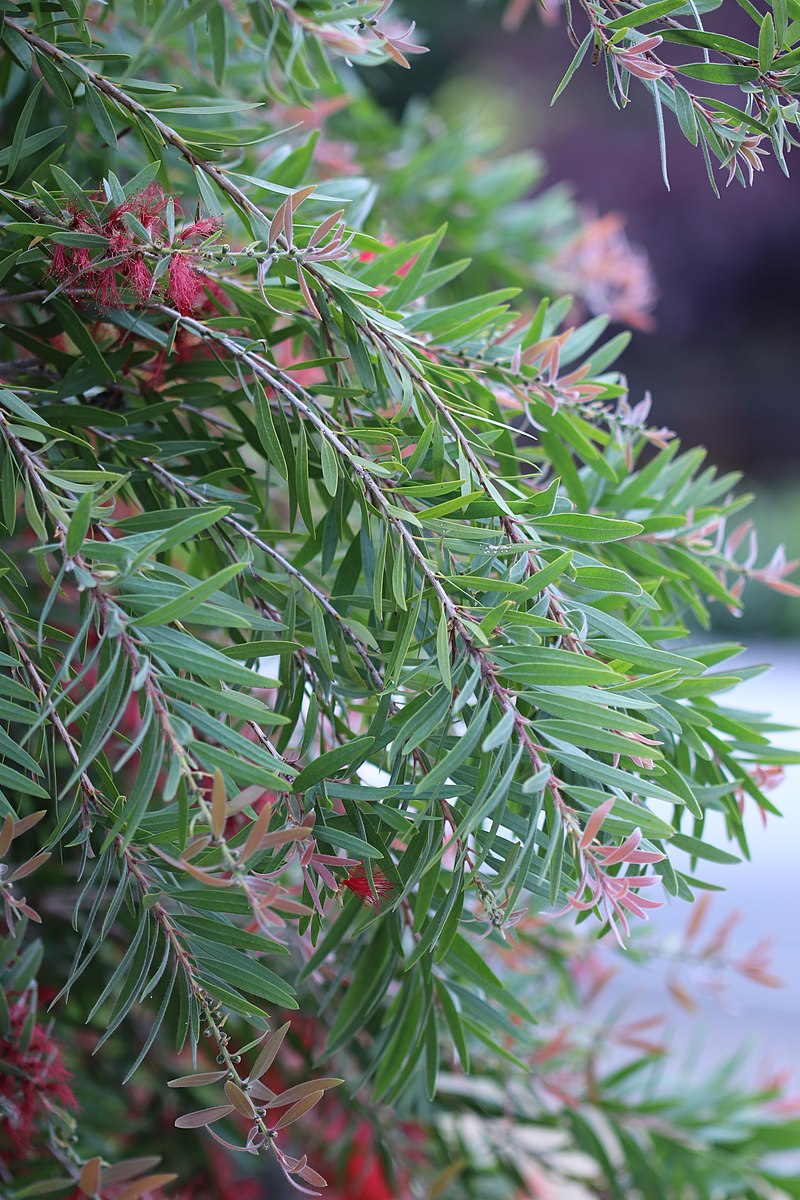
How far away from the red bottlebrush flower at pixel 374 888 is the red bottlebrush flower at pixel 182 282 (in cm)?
18

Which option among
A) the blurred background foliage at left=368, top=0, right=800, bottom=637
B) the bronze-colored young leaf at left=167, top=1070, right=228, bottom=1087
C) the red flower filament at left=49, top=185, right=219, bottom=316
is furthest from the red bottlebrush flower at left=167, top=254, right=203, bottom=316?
the blurred background foliage at left=368, top=0, right=800, bottom=637

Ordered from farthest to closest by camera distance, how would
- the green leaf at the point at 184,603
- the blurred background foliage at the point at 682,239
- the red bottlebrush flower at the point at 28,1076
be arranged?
the blurred background foliage at the point at 682,239 → the red bottlebrush flower at the point at 28,1076 → the green leaf at the point at 184,603

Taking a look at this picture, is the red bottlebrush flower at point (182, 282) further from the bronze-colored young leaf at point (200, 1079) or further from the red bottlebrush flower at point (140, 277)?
the bronze-colored young leaf at point (200, 1079)

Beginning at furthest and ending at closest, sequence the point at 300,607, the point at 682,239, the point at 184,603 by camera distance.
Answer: the point at 682,239
the point at 300,607
the point at 184,603

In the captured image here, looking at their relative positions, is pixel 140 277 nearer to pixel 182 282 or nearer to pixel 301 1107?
pixel 182 282

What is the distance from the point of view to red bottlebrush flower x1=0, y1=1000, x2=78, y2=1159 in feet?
1.27

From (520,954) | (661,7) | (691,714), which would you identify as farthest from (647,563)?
(520,954)

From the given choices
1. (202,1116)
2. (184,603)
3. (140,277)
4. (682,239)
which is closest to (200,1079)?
(202,1116)

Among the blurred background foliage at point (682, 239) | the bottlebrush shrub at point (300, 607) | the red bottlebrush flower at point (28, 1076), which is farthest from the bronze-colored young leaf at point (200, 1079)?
the blurred background foliage at point (682, 239)

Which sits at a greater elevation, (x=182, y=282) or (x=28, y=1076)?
(x=182, y=282)

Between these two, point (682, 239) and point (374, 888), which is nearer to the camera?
point (374, 888)

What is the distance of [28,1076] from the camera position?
1.26ft

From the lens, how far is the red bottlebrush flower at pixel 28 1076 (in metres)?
0.39

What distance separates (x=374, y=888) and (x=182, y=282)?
20 cm
